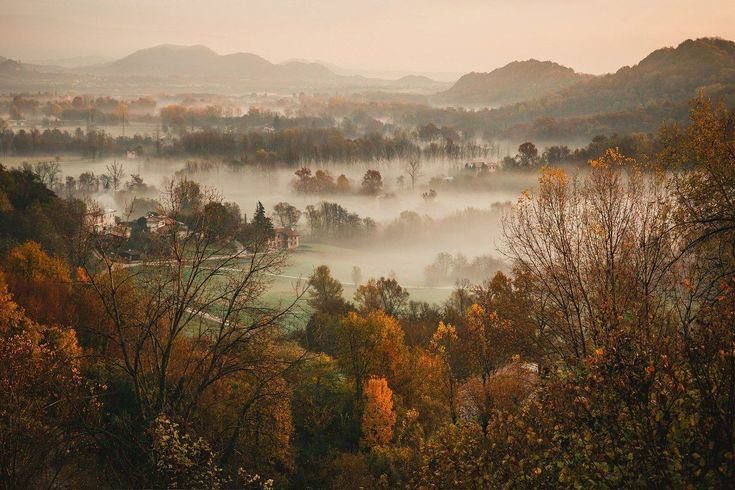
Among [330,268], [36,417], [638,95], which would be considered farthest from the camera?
[638,95]

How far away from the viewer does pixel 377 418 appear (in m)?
21.0

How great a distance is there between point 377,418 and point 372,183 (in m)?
82.9

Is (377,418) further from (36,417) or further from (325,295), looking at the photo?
(325,295)

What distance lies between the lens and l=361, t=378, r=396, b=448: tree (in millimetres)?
20703

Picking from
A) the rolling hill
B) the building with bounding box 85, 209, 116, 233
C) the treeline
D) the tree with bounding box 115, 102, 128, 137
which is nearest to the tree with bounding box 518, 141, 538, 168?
the treeline

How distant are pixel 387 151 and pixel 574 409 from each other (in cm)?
11607

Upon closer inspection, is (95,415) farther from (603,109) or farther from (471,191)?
(603,109)

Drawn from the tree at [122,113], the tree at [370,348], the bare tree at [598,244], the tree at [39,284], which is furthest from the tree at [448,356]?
the tree at [122,113]

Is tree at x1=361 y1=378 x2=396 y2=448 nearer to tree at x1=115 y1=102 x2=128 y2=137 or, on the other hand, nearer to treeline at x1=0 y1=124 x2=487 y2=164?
treeline at x1=0 y1=124 x2=487 y2=164

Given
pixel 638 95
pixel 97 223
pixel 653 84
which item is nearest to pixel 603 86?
pixel 638 95

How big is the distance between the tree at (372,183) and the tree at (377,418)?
77.8 metres

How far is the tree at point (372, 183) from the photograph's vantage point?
326ft

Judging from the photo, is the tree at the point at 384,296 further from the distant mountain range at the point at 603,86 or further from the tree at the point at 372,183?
the distant mountain range at the point at 603,86

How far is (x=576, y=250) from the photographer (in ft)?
39.1
